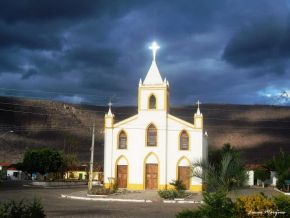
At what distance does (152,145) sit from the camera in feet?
139

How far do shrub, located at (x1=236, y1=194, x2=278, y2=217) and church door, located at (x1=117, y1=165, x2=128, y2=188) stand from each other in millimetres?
29405

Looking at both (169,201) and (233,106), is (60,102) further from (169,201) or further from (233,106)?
(169,201)

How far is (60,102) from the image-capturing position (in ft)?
439

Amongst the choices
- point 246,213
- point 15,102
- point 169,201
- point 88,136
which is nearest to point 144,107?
point 169,201

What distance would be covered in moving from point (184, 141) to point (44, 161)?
20.5 m

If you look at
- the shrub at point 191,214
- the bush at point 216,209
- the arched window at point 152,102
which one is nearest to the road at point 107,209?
the shrub at point 191,214

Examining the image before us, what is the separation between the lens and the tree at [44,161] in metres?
55.2

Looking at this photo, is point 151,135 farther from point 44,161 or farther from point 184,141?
point 44,161

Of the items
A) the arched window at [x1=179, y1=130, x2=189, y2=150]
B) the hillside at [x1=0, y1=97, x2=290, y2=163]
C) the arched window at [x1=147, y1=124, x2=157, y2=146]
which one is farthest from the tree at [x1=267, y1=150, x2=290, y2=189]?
the hillside at [x1=0, y1=97, x2=290, y2=163]

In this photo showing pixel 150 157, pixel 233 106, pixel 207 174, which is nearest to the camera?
pixel 207 174

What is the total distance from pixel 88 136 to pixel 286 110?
59.7 meters

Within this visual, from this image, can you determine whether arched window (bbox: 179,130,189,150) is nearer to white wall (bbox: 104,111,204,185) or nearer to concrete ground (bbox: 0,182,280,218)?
white wall (bbox: 104,111,204,185)

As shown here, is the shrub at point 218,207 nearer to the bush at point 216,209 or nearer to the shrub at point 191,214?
the bush at point 216,209

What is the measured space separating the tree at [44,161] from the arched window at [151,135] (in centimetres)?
1713
